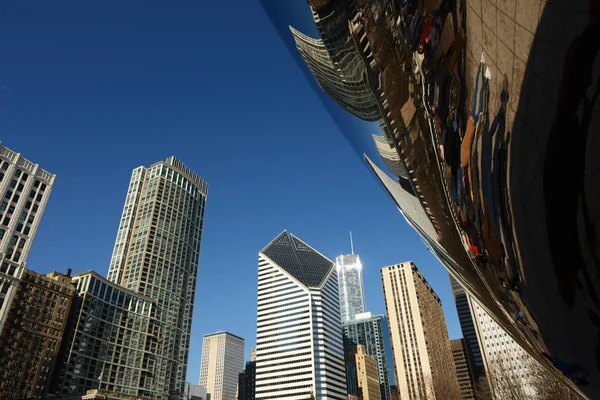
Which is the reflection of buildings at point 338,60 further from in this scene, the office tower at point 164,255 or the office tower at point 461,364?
the office tower at point 461,364

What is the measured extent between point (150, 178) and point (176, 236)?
20891 mm

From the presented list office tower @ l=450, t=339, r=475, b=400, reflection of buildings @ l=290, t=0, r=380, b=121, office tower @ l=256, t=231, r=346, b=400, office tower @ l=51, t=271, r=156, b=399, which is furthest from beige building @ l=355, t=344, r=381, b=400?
reflection of buildings @ l=290, t=0, r=380, b=121

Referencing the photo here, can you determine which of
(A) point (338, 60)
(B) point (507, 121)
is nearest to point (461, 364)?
(A) point (338, 60)

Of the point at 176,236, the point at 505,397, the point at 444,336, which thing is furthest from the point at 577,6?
the point at 444,336

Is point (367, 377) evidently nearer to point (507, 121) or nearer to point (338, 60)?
point (338, 60)

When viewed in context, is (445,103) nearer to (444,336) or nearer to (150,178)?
(150,178)

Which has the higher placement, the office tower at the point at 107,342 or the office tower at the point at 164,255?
the office tower at the point at 164,255

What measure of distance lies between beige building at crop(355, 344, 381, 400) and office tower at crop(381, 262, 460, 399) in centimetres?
3604

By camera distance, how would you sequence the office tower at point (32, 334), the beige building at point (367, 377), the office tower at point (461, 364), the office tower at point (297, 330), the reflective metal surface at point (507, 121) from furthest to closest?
the office tower at point (461, 364) < the beige building at point (367, 377) < the office tower at point (297, 330) < the office tower at point (32, 334) < the reflective metal surface at point (507, 121)

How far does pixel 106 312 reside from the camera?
94.5 meters

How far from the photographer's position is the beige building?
158 meters

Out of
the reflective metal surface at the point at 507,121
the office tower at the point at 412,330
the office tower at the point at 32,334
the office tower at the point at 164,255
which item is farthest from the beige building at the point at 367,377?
the reflective metal surface at the point at 507,121

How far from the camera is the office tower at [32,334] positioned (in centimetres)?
6799

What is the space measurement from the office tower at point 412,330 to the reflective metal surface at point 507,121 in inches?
4872
